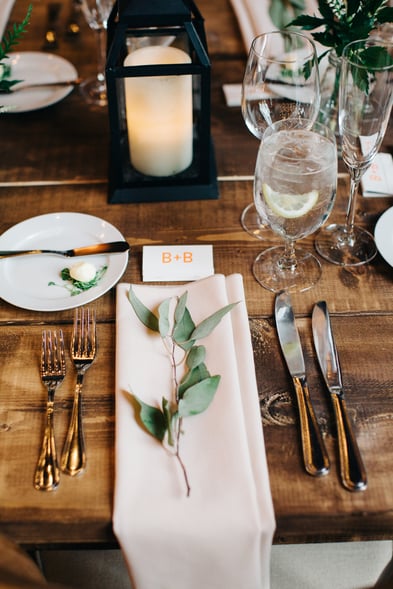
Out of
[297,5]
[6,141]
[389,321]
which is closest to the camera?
[389,321]

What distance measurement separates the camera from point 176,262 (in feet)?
3.40

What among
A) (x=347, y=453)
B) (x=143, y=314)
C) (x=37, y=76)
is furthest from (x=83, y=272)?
(x=37, y=76)

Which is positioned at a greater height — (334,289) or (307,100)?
(307,100)

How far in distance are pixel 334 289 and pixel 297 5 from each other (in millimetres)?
1047

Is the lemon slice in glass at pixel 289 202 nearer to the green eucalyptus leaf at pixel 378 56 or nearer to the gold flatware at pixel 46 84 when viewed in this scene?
the green eucalyptus leaf at pixel 378 56

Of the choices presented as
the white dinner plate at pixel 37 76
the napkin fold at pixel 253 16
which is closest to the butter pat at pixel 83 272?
the white dinner plate at pixel 37 76

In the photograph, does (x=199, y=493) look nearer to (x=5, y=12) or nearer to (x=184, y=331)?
(x=184, y=331)

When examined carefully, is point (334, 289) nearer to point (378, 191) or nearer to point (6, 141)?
point (378, 191)

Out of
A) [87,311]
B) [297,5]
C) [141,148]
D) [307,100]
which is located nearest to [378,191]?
[307,100]

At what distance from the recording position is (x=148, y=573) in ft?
2.40

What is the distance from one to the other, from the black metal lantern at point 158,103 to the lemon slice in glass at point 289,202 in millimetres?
259

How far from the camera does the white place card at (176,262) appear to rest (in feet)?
3.32

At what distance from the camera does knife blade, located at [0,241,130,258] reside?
103 centimetres

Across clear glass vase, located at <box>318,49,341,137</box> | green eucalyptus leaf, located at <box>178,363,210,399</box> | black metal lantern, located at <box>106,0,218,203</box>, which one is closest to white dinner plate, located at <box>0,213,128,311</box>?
black metal lantern, located at <box>106,0,218,203</box>
